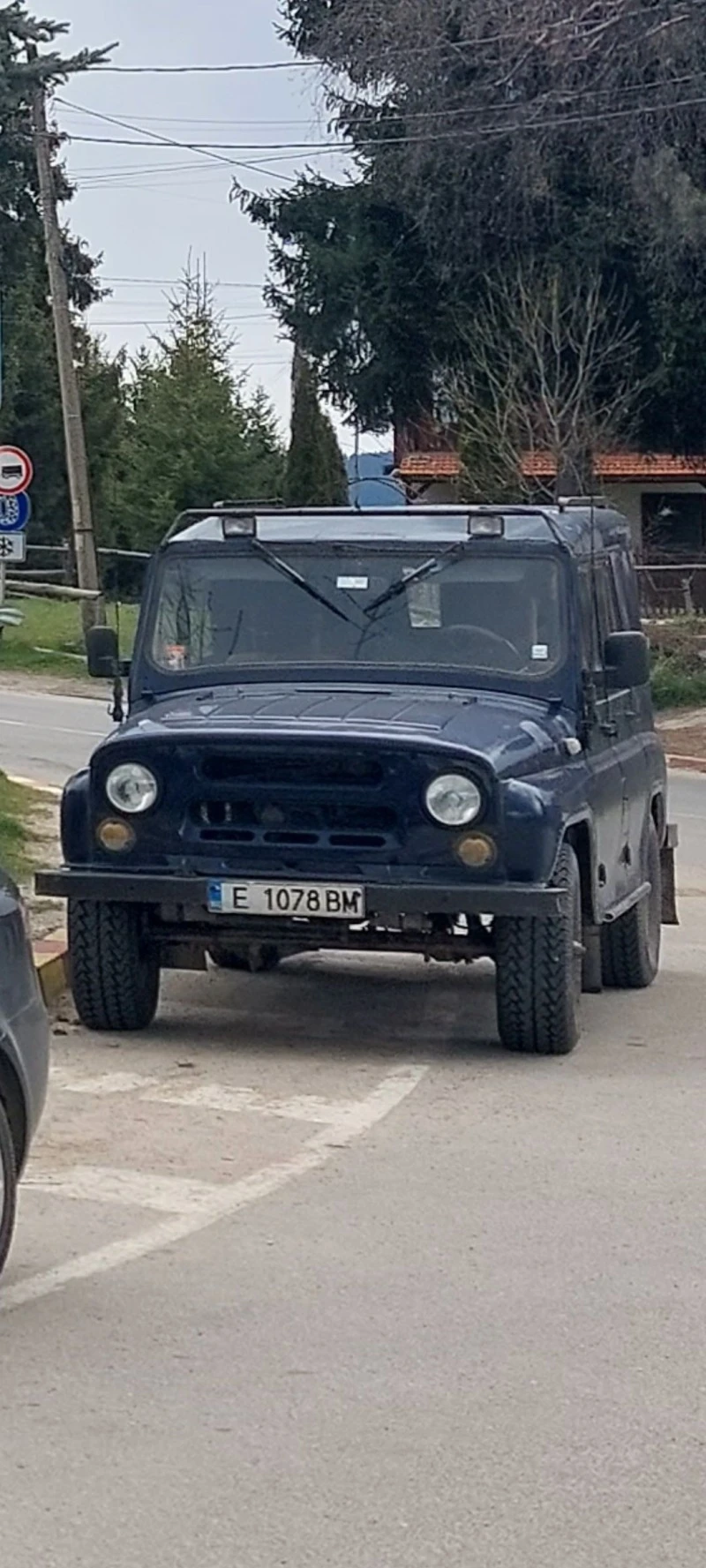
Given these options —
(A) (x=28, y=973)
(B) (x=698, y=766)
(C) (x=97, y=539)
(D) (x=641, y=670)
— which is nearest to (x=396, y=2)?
(B) (x=698, y=766)

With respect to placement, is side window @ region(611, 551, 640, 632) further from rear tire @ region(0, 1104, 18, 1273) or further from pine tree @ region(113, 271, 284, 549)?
pine tree @ region(113, 271, 284, 549)

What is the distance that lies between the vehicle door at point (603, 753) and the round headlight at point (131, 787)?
72.7 inches

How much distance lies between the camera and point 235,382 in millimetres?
47500

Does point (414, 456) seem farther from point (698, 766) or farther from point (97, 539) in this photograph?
point (698, 766)

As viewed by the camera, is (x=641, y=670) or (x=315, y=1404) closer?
(x=315, y=1404)

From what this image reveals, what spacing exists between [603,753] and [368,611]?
3.80ft

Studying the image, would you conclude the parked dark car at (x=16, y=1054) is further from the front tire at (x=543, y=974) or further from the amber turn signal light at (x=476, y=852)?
the front tire at (x=543, y=974)

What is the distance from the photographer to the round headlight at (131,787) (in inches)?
352

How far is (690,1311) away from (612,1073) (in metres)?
3.12

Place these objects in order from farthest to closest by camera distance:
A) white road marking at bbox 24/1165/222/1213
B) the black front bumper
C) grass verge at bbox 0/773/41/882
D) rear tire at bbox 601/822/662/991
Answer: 1. grass verge at bbox 0/773/41/882
2. rear tire at bbox 601/822/662/991
3. the black front bumper
4. white road marking at bbox 24/1165/222/1213

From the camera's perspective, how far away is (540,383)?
1277 inches

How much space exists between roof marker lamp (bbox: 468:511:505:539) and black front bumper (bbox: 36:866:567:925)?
6.18ft

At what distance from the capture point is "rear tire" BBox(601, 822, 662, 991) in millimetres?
11078

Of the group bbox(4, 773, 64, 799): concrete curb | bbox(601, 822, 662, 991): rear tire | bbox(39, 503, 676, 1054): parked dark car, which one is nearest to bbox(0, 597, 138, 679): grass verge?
bbox(4, 773, 64, 799): concrete curb
